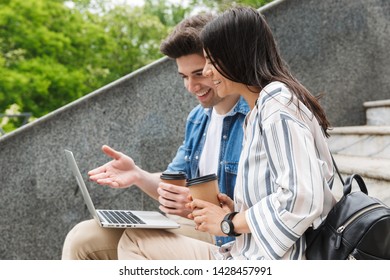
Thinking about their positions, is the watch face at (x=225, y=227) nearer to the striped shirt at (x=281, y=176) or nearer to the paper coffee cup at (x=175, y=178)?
the striped shirt at (x=281, y=176)

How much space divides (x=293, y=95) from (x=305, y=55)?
9.46 feet

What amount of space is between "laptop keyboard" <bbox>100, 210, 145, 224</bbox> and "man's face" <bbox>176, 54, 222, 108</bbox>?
666 mm

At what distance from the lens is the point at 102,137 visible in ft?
12.8

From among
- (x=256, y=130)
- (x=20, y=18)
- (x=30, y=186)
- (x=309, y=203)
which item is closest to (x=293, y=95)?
(x=256, y=130)

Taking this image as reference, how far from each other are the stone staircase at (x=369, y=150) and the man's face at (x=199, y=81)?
39.0 inches

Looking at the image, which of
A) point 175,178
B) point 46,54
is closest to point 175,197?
point 175,178

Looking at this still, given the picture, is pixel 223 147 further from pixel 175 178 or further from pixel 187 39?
pixel 187 39

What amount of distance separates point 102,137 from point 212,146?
1.43m

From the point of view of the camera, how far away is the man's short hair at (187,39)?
262 centimetres

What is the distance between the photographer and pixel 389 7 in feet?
15.4

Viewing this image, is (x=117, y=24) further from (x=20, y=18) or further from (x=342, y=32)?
(x=342, y=32)

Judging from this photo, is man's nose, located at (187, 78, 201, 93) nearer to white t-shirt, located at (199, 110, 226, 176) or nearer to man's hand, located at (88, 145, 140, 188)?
white t-shirt, located at (199, 110, 226, 176)

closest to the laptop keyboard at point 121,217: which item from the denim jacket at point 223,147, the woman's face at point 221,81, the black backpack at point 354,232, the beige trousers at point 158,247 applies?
the beige trousers at point 158,247

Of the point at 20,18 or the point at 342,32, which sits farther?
the point at 20,18
